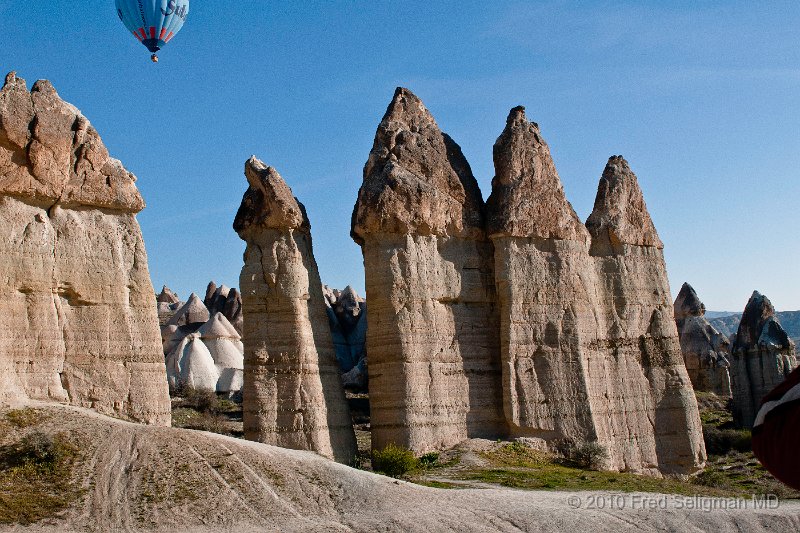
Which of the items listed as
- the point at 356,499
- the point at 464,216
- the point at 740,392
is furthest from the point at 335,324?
the point at 356,499

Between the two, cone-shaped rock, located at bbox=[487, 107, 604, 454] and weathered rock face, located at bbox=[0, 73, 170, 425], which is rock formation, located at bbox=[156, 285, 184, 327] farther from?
weathered rock face, located at bbox=[0, 73, 170, 425]

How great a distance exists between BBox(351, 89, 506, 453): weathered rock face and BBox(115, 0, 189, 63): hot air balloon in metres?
8.22

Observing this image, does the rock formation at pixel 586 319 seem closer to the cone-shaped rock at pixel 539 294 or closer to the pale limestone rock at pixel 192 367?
the cone-shaped rock at pixel 539 294

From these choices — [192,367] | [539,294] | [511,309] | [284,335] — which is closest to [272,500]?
[284,335]

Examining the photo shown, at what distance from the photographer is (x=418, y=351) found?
24.2m

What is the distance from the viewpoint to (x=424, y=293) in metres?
24.7

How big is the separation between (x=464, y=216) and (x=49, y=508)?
13765 mm

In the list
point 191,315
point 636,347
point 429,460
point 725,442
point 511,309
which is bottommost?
point 725,442

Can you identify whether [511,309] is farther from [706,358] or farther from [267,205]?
[706,358]

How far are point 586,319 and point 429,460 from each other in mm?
6671

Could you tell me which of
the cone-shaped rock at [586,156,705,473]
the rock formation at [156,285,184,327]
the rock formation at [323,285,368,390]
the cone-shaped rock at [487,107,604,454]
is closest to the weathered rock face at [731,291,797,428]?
the cone-shaped rock at [586,156,705,473]

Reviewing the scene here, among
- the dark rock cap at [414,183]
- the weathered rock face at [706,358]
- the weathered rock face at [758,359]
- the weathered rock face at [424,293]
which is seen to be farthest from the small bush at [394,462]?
the weathered rock face at [706,358]

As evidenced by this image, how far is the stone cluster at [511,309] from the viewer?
24312 millimetres

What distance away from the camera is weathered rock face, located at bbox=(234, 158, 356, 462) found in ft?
74.5
